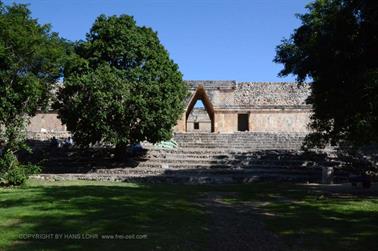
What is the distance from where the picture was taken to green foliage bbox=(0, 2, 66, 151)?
19375 millimetres

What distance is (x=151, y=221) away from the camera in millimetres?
→ 8414

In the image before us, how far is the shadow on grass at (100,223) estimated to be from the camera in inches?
262

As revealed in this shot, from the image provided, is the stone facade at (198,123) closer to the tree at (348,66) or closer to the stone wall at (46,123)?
the stone wall at (46,123)

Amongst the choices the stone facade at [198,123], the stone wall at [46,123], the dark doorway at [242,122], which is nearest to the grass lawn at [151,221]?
the stone wall at [46,123]

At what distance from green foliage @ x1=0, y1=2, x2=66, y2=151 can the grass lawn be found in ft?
29.4

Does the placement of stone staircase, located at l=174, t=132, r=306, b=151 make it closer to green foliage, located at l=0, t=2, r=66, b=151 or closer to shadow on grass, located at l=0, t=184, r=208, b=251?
green foliage, located at l=0, t=2, r=66, b=151

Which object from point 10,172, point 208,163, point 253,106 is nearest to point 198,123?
point 253,106

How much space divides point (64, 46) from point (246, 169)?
10725 millimetres

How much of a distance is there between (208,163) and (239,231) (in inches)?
587

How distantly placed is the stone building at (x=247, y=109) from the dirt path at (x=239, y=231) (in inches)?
992

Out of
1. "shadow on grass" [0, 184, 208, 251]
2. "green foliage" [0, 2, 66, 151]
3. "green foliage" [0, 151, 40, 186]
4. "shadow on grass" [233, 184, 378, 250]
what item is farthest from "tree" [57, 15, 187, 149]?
"shadow on grass" [0, 184, 208, 251]

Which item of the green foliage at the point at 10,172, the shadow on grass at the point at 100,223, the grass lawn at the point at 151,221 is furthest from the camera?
the green foliage at the point at 10,172

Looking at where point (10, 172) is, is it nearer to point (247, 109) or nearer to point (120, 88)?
point (120, 88)

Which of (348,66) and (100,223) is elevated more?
(348,66)
